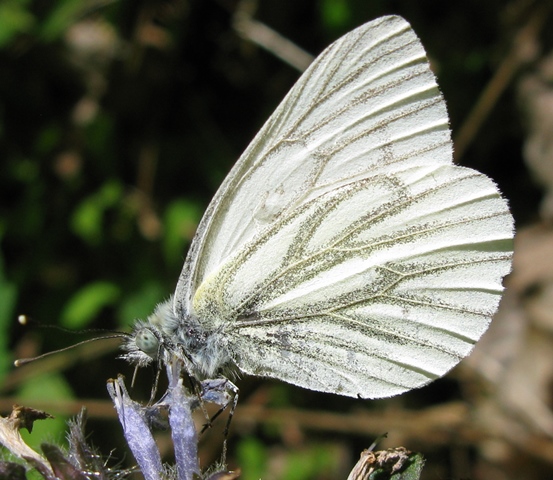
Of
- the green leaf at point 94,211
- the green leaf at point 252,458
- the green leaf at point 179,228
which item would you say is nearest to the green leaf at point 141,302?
the green leaf at point 179,228

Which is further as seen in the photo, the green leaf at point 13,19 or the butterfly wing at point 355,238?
the green leaf at point 13,19

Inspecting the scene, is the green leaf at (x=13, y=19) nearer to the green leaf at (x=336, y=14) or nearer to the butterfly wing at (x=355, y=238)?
the green leaf at (x=336, y=14)

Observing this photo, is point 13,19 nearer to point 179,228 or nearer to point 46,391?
point 179,228

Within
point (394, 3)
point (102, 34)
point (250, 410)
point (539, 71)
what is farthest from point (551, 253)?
point (102, 34)

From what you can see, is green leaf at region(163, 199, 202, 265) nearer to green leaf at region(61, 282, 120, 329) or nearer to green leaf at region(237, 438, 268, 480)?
green leaf at region(61, 282, 120, 329)

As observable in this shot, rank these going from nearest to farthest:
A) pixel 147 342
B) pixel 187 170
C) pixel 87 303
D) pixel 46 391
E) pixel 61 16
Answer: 1. pixel 147 342
2. pixel 46 391
3. pixel 87 303
4. pixel 61 16
5. pixel 187 170

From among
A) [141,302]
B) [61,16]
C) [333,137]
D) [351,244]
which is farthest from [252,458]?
[61,16]
